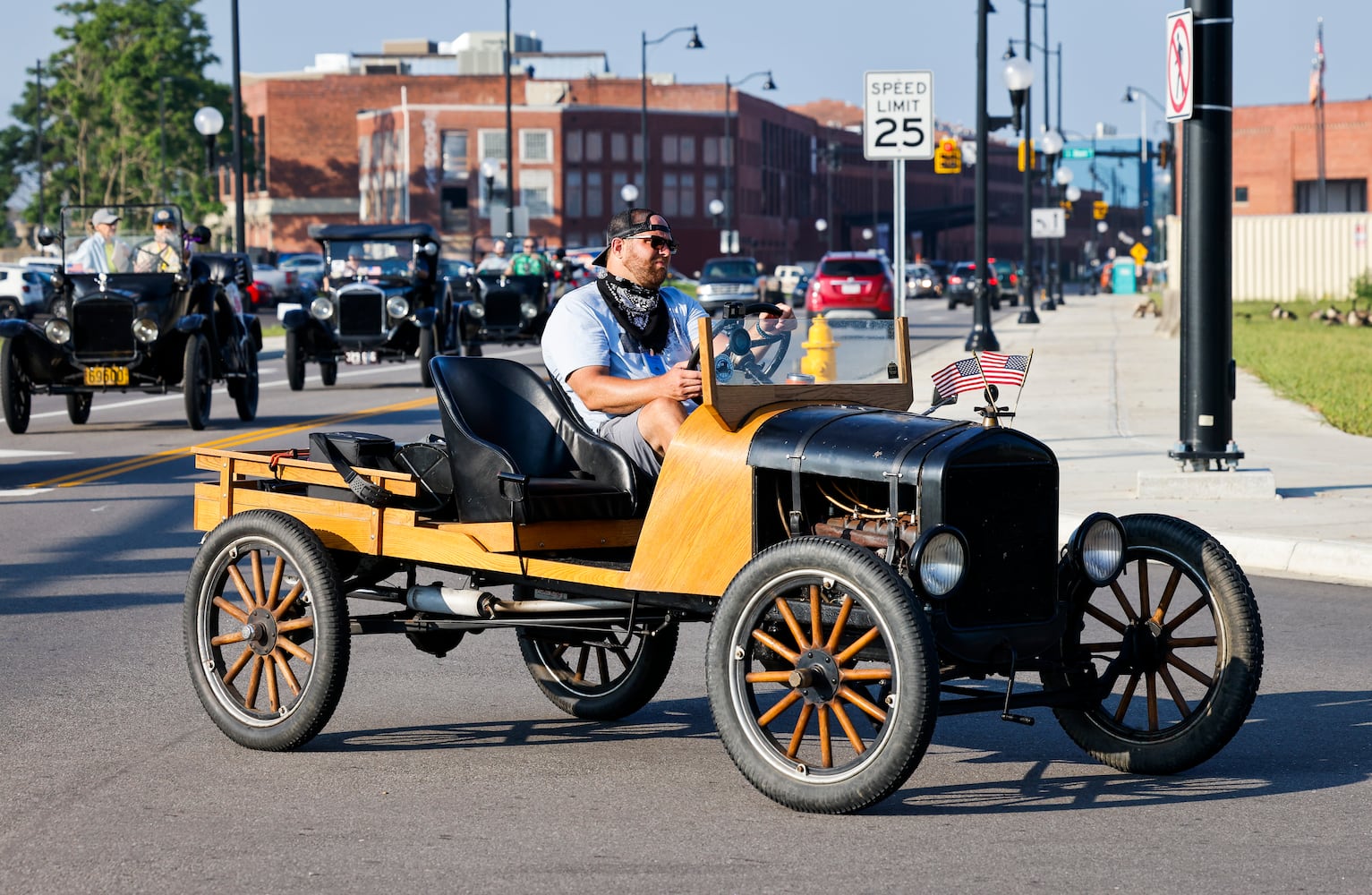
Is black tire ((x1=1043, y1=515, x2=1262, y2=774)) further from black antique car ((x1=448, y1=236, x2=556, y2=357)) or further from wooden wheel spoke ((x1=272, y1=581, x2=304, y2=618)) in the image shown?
black antique car ((x1=448, y1=236, x2=556, y2=357))

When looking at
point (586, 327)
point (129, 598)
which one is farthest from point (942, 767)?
point (129, 598)

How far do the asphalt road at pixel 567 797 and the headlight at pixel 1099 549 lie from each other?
67 centimetres

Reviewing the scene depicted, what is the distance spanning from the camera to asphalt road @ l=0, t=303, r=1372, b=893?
5.02 meters

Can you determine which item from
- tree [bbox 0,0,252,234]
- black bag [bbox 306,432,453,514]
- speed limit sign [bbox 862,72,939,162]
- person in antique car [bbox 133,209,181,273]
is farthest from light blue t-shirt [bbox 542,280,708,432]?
tree [bbox 0,0,252,234]

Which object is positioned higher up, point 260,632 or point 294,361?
point 294,361

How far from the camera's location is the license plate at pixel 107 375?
1914cm

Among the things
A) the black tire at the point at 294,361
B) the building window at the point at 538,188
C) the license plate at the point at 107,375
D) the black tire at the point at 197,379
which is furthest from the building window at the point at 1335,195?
the license plate at the point at 107,375

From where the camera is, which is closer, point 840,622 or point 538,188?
point 840,622

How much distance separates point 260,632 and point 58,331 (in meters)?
13.7

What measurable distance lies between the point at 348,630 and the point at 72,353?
13.8 m

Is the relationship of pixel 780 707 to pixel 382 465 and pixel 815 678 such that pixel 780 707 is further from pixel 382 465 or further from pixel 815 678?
pixel 382 465

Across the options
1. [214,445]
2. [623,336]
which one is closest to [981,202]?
[214,445]

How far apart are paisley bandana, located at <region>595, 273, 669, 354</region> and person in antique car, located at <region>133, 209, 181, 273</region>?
46.0 ft

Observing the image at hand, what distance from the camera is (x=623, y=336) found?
22.4 feet
